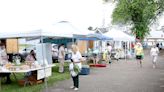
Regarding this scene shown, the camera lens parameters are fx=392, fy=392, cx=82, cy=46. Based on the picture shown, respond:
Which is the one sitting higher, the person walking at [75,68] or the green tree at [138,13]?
the green tree at [138,13]

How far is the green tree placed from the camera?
2305 inches

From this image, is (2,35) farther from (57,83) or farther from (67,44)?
(67,44)

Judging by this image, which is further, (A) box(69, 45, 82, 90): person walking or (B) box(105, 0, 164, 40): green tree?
(B) box(105, 0, 164, 40): green tree

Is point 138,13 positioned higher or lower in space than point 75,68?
higher

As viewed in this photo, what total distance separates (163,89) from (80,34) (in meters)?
7.65

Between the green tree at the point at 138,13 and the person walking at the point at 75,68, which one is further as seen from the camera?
the green tree at the point at 138,13

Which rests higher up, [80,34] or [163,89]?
[80,34]

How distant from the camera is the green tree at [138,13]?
5855cm

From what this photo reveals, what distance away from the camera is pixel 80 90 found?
1449cm

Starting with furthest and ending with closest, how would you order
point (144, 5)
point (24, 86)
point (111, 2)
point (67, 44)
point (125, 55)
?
point (111, 2), point (144, 5), point (125, 55), point (67, 44), point (24, 86)

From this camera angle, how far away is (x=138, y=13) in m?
60.6

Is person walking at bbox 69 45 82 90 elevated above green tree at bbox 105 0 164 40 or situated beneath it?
situated beneath

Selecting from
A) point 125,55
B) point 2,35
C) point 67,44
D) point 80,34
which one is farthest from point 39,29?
point 125,55

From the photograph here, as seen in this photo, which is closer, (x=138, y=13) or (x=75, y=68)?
(x=75, y=68)
